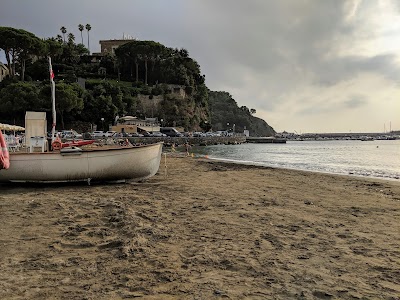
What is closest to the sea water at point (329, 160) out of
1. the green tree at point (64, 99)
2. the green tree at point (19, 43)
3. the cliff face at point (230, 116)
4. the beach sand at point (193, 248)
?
the beach sand at point (193, 248)

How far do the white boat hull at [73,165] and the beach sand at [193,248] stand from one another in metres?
1.03

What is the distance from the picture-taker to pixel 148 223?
543cm

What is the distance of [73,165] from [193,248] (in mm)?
5806

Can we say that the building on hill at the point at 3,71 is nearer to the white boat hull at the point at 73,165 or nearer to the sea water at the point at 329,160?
the sea water at the point at 329,160

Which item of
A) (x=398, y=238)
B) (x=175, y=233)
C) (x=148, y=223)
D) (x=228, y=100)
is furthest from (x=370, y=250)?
(x=228, y=100)

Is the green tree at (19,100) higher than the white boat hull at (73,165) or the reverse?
higher

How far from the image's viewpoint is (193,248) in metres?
4.27

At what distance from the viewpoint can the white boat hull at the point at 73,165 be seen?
343 inches

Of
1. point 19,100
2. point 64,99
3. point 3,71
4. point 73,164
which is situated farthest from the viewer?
point 3,71

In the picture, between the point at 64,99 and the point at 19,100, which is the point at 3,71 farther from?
the point at 64,99

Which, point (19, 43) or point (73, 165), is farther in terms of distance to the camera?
point (19, 43)

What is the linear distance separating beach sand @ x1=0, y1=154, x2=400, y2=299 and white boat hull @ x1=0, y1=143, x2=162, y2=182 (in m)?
1.03

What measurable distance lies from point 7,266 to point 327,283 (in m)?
3.41

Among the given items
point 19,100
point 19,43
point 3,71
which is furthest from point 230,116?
point 19,100
